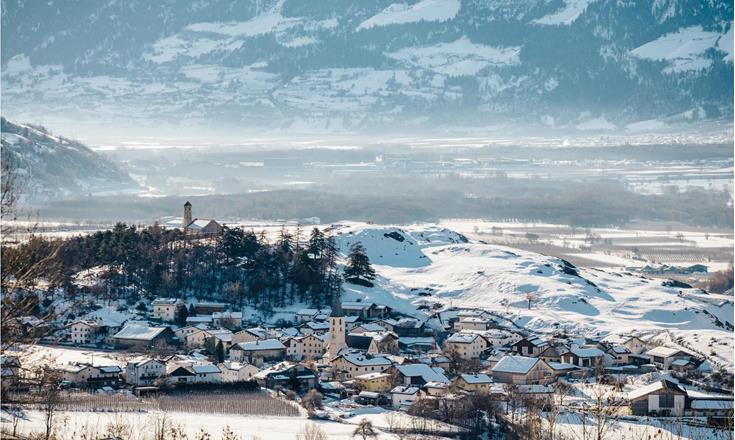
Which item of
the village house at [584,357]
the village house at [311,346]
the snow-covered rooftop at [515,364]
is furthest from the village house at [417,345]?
the village house at [584,357]

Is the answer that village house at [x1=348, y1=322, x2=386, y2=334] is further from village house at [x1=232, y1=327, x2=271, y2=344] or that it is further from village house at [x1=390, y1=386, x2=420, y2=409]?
village house at [x1=390, y1=386, x2=420, y2=409]

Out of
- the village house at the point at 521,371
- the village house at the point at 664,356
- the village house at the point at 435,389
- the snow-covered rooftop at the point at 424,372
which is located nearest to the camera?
the village house at the point at 435,389

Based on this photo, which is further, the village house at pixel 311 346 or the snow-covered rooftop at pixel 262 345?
the village house at pixel 311 346

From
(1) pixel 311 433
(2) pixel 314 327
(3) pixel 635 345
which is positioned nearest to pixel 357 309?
(2) pixel 314 327

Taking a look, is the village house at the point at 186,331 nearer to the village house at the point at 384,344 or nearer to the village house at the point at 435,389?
the village house at the point at 384,344

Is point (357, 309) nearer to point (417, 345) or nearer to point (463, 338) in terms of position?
point (417, 345)
